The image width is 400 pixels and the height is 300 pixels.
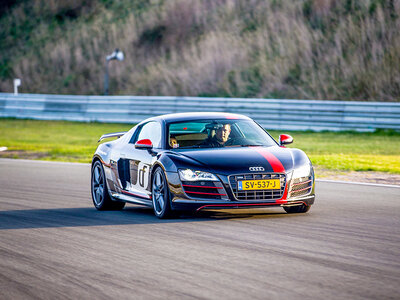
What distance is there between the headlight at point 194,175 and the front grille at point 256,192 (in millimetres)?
222

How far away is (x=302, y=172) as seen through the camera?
9.51 meters

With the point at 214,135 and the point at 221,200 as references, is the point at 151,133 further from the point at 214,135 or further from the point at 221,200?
the point at 221,200

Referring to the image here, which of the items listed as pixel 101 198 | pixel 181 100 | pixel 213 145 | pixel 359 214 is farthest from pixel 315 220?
pixel 181 100

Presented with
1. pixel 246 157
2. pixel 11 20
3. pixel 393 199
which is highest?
pixel 11 20

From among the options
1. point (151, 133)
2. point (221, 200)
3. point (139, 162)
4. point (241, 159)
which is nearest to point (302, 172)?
point (241, 159)

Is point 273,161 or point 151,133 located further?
point 151,133

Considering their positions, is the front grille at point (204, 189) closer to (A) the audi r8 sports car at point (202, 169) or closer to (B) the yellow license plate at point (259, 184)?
(A) the audi r8 sports car at point (202, 169)

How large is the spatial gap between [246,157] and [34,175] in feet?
25.4

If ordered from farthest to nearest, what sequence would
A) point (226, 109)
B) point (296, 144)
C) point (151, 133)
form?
1. point (226, 109)
2. point (296, 144)
3. point (151, 133)

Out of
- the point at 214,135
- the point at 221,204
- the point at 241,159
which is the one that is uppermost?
the point at 214,135

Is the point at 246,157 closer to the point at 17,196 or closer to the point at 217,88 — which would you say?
the point at 17,196

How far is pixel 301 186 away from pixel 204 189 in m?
1.15

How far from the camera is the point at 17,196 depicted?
12672 millimetres

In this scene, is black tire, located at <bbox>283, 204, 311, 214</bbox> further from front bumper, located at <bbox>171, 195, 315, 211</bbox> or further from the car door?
the car door
